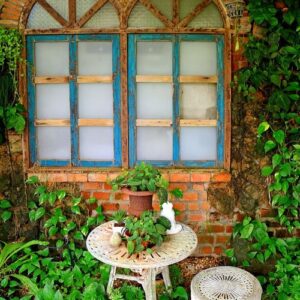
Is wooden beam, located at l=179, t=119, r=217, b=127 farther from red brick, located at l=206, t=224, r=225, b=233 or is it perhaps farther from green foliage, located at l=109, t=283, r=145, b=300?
green foliage, located at l=109, t=283, r=145, b=300

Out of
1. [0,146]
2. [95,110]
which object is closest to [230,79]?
[95,110]

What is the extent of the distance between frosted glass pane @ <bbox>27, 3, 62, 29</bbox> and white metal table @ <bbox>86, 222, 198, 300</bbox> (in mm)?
1785

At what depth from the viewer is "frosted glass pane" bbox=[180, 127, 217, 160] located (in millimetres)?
3717

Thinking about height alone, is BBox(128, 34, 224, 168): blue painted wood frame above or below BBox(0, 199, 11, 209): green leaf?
above

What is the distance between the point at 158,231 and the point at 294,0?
6.69ft

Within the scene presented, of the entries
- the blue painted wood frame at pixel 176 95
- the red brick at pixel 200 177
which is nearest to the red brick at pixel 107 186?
the blue painted wood frame at pixel 176 95

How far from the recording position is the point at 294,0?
328cm

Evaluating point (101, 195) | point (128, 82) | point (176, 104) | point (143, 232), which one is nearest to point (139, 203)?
point (143, 232)

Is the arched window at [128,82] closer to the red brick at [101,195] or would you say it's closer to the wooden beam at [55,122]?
the wooden beam at [55,122]

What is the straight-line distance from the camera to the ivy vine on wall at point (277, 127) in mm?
3338

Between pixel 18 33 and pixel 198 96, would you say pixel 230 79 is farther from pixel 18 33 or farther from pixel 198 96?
pixel 18 33

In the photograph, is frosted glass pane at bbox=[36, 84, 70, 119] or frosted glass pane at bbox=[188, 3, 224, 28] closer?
frosted glass pane at bbox=[188, 3, 224, 28]

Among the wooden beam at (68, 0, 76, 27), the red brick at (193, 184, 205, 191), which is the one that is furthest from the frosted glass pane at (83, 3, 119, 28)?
the red brick at (193, 184, 205, 191)

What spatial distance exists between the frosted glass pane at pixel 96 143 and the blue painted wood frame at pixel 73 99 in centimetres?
4
